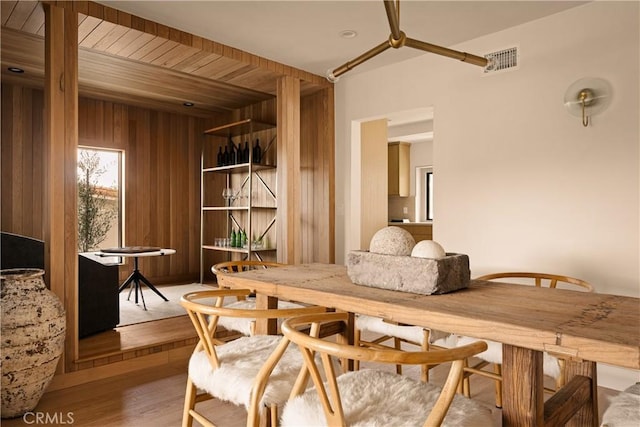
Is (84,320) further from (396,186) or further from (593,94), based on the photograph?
(396,186)

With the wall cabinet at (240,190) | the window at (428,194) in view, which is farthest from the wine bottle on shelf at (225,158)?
the window at (428,194)

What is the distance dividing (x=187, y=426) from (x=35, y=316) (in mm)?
1205

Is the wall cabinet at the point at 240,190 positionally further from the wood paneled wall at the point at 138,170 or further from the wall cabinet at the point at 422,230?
the wall cabinet at the point at 422,230

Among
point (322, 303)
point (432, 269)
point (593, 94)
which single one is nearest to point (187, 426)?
point (322, 303)

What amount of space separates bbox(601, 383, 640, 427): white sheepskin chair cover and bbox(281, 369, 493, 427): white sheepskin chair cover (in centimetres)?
36

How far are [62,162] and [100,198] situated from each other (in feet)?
10.1

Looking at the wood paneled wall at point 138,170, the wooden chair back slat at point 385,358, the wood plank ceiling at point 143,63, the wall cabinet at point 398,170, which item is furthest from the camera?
the wall cabinet at point 398,170

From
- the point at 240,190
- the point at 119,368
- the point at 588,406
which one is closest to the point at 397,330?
the point at 588,406

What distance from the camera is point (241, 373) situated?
1540mm

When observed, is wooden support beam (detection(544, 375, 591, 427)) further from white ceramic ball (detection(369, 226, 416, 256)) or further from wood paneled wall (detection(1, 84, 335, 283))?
wood paneled wall (detection(1, 84, 335, 283))

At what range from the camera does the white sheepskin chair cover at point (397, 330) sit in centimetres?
230

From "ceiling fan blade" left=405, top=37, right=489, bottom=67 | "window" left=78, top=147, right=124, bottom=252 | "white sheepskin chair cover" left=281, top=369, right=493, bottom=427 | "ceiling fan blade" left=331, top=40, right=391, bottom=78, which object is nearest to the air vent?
"ceiling fan blade" left=405, top=37, right=489, bottom=67

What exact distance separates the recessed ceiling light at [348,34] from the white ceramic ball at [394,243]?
1984mm

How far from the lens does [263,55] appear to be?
149 inches
